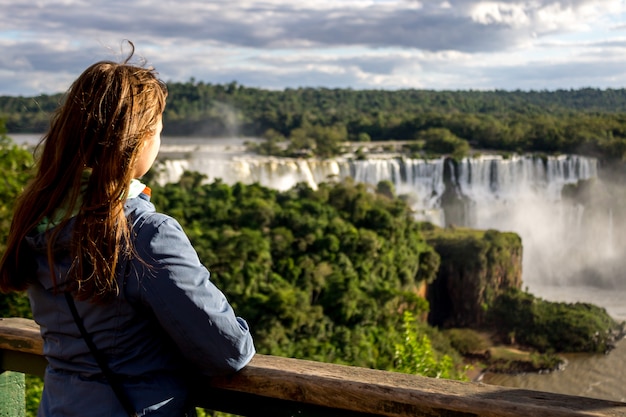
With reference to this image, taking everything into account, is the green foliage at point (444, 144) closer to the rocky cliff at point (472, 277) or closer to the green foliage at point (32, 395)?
the rocky cliff at point (472, 277)

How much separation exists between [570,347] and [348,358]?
8985mm

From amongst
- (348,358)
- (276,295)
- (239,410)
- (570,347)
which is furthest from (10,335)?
(570,347)

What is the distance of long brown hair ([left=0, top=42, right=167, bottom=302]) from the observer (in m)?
1.14

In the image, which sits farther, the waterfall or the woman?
the waterfall

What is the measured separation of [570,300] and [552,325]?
602cm

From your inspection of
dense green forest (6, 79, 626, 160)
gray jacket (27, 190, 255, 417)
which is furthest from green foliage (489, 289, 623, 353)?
gray jacket (27, 190, 255, 417)

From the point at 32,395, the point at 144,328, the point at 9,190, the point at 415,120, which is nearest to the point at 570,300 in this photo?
the point at 415,120

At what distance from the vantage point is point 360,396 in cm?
129

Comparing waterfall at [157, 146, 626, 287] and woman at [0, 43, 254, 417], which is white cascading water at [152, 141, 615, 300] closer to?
waterfall at [157, 146, 626, 287]

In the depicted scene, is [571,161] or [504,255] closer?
[504,255]

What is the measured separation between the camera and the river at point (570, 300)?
1656cm

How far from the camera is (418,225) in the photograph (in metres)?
23.9

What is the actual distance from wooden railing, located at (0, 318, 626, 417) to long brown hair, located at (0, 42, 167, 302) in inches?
14.0

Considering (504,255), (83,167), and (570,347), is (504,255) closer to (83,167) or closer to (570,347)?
(570,347)
